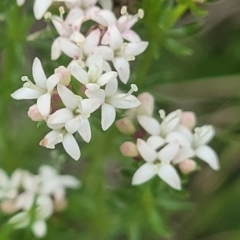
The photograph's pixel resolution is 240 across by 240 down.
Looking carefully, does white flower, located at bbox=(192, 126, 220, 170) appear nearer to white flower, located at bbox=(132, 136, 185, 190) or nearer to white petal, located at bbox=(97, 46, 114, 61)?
white flower, located at bbox=(132, 136, 185, 190)

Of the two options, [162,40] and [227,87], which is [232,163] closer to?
[227,87]

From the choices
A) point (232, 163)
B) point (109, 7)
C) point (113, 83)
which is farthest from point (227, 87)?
point (113, 83)

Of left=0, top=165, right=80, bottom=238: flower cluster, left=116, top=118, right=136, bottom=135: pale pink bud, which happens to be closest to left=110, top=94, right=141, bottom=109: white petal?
left=116, top=118, right=136, bottom=135: pale pink bud

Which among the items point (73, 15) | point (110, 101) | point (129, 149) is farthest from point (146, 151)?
point (73, 15)

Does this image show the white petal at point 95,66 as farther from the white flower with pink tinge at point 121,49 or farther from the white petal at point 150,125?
the white petal at point 150,125

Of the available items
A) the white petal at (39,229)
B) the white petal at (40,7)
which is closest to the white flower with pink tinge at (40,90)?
the white petal at (40,7)

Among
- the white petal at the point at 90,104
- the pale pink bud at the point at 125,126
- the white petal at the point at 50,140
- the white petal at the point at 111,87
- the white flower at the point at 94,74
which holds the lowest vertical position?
the pale pink bud at the point at 125,126
